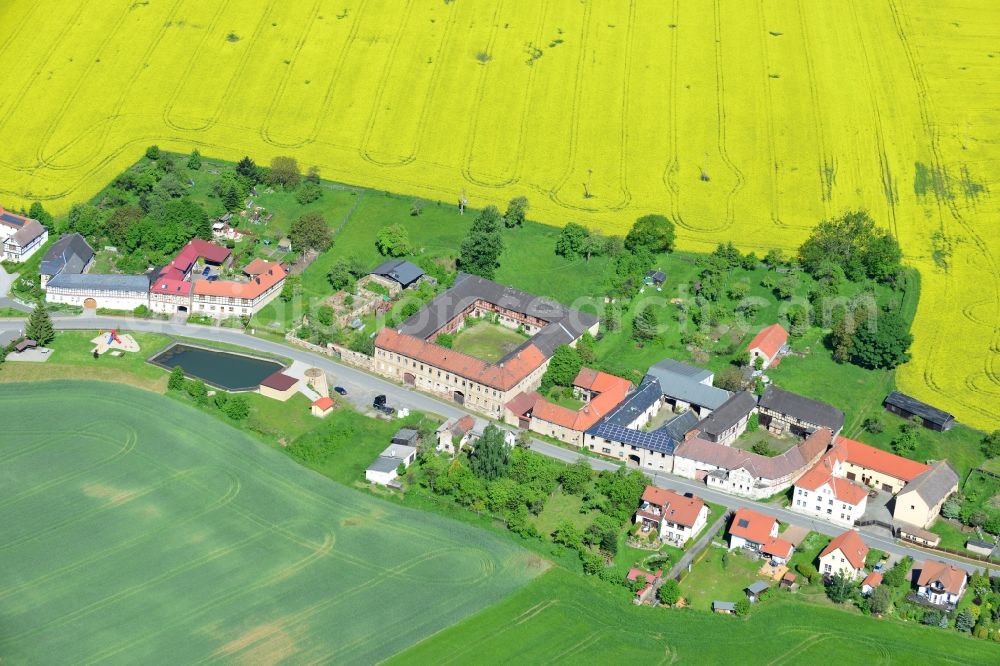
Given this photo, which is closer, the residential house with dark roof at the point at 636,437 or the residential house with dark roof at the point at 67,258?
the residential house with dark roof at the point at 636,437

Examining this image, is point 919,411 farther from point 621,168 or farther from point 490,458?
point 621,168

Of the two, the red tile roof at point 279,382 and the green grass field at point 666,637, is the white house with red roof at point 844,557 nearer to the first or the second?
the green grass field at point 666,637

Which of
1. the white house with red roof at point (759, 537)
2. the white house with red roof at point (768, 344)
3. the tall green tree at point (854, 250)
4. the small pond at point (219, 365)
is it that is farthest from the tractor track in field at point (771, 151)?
the small pond at point (219, 365)

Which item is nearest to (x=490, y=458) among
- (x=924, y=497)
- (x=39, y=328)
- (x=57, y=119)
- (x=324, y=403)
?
(x=324, y=403)

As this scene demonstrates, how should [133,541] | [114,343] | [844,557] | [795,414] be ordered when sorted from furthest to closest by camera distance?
1. [114,343]
2. [795,414]
3. [133,541]
4. [844,557]

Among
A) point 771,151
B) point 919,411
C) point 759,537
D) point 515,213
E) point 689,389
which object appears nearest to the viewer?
point 759,537

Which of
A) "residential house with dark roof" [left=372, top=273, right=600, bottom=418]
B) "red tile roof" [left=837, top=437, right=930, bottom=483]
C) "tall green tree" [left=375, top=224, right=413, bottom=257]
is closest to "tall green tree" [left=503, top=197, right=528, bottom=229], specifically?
"tall green tree" [left=375, top=224, right=413, bottom=257]

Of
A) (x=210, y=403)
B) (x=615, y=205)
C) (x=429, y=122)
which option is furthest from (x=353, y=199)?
(x=210, y=403)

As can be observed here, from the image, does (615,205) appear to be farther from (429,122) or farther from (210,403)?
(210,403)
